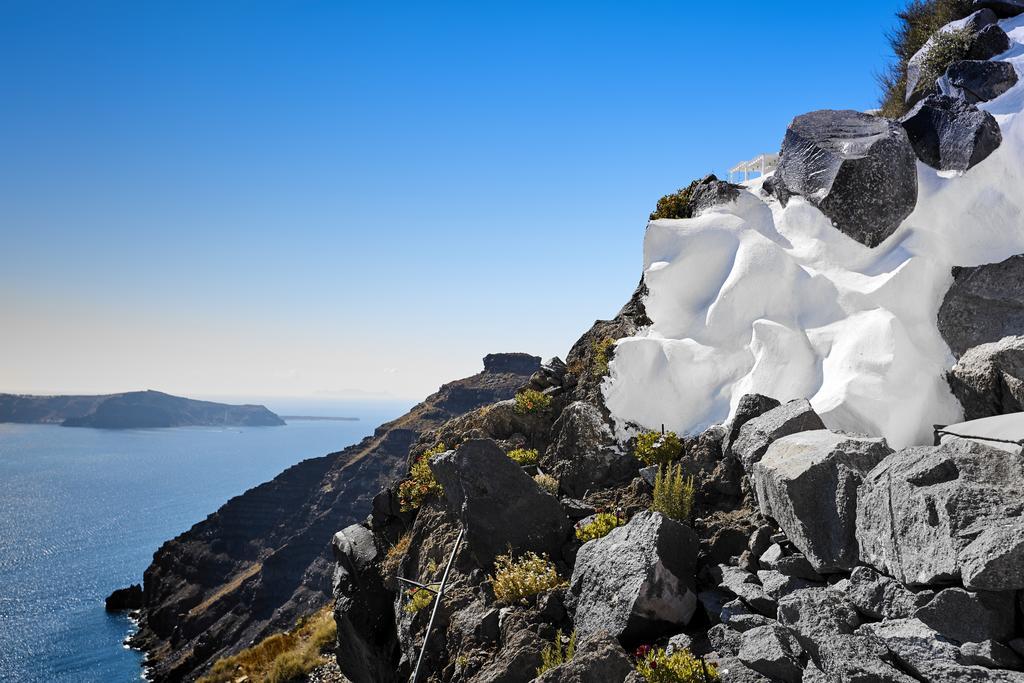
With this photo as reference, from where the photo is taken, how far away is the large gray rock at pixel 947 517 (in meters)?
5.40

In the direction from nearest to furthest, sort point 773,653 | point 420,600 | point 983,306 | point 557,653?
1. point 773,653
2. point 557,653
3. point 983,306
4. point 420,600

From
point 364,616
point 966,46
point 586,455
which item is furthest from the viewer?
point 966,46

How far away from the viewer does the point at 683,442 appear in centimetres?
1264

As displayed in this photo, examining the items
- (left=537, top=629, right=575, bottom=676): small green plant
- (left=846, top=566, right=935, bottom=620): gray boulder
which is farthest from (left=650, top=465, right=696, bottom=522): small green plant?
(left=846, top=566, right=935, bottom=620): gray boulder

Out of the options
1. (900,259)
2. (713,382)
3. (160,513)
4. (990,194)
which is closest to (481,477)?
(713,382)

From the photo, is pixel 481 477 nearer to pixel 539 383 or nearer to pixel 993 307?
pixel 539 383

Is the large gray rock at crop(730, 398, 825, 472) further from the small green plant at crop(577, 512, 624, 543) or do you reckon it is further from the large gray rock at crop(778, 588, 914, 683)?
the large gray rock at crop(778, 588, 914, 683)

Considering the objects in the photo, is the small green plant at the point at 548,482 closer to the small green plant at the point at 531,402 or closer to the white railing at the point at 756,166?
the small green plant at the point at 531,402

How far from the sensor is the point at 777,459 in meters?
8.63

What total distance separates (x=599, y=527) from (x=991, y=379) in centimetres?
716

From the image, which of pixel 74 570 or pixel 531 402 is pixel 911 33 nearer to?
pixel 531 402

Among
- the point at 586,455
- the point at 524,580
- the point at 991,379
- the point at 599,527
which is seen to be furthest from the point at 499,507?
the point at 991,379

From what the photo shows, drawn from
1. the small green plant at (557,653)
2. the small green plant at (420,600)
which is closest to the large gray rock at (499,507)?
the small green plant at (420,600)

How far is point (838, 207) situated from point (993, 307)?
14.4 feet
